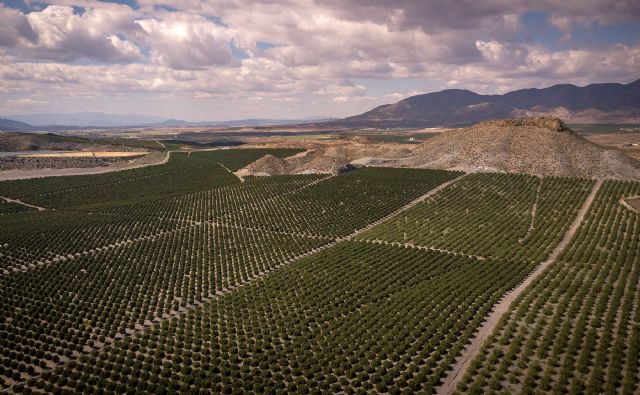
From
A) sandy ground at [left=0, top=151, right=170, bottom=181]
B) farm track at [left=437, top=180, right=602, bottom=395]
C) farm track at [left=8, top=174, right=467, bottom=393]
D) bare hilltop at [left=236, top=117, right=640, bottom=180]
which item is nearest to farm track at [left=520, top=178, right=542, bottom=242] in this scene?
farm track at [left=437, top=180, right=602, bottom=395]

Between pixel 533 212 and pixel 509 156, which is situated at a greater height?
pixel 509 156

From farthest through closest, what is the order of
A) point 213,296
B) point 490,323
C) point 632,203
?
point 632,203
point 213,296
point 490,323

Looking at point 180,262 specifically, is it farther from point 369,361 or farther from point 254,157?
point 254,157

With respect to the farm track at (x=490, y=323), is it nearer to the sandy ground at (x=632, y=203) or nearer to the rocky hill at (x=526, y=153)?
the sandy ground at (x=632, y=203)

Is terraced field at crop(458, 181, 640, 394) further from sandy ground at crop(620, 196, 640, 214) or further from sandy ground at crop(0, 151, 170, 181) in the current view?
sandy ground at crop(0, 151, 170, 181)

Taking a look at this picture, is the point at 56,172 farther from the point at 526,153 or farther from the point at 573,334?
the point at 573,334

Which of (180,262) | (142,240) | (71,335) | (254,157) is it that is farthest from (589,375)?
(254,157)

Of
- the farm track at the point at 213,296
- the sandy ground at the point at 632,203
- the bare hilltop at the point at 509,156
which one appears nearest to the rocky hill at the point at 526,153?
the bare hilltop at the point at 509,156

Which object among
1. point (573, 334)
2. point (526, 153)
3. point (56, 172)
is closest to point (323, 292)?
point (573, 334)
